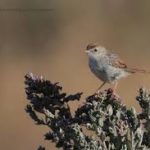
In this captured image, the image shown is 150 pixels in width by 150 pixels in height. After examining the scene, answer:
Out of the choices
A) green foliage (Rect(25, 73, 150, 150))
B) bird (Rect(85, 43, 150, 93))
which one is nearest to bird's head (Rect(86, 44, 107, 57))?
bird (Rect(85, 43, 150, 93))

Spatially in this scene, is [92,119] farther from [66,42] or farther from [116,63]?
[66,42]

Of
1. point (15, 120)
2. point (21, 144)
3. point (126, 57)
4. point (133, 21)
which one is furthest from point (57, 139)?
point (133, 21)

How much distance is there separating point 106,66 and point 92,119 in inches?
134

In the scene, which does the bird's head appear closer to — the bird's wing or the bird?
the bird

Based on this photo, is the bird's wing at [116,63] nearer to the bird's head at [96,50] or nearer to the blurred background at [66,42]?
the bird's head at [96,50]

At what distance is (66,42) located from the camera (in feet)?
51.1

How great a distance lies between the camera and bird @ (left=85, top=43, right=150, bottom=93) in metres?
7.75

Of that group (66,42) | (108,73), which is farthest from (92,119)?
(66,42)

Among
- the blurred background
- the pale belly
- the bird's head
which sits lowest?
the pale belly

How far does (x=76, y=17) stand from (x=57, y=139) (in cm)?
1200

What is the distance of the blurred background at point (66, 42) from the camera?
14242mm

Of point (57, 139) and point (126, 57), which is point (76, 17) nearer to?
point (126, 57)

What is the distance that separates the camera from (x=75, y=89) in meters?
14.4

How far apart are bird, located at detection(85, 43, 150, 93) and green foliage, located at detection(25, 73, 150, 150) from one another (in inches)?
99.5
